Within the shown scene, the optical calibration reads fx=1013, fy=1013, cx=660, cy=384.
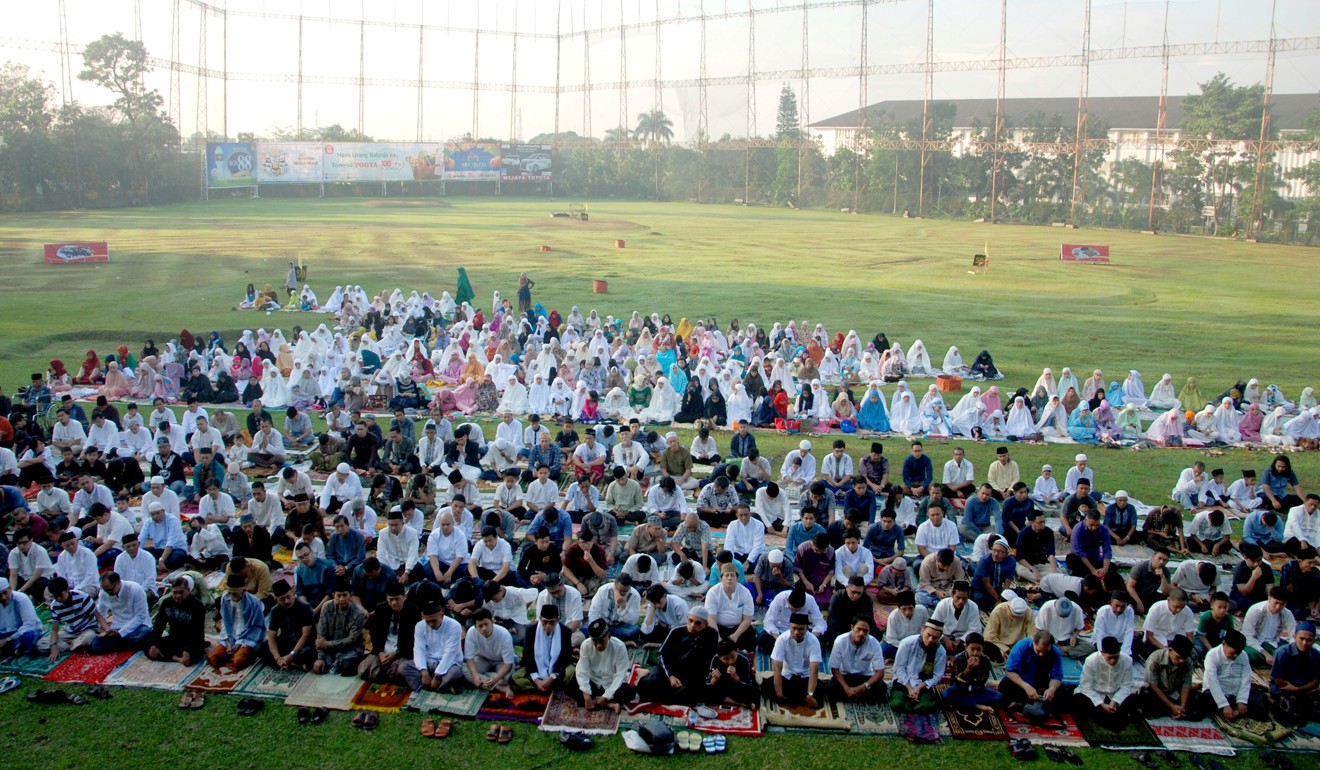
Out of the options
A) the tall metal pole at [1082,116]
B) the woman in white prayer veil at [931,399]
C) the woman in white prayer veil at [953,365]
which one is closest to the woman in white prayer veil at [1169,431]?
the woman in white prayer veil at [931,399]

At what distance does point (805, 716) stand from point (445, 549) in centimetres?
348

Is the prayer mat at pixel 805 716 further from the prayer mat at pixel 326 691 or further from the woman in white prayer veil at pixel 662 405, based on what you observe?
the woman in white prayer veil at pixel 662 405

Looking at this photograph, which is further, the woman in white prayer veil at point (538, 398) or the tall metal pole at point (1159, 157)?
the tall metal pole at point (1159, 157)

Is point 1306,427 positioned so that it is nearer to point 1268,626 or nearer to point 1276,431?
point 1276,431

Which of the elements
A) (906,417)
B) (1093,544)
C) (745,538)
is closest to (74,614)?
(745,538)

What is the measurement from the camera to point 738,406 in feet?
50.0

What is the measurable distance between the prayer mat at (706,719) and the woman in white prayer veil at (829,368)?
38.0 feet

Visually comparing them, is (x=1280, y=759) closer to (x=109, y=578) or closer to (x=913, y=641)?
(x=913, y=641)

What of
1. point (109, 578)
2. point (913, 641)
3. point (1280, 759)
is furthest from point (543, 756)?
point (1280, 759)

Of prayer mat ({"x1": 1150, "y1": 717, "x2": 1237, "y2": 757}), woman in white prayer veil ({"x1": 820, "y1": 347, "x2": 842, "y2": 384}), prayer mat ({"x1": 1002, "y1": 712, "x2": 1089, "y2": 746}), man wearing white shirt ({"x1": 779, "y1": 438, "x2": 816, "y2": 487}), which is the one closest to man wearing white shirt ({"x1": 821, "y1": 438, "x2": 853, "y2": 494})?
man wearing white shirt ({"x1": 779, "y1": 438, "x2": 816, "y2": 487})

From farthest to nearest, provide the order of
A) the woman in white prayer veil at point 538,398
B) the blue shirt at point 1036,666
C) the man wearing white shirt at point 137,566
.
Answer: the woman in white prayer veil at point 538,398, the man wearing white shirt at point 137,566, the blue shirt at point 1036,666

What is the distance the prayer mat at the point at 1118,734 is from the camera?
20.9 ft

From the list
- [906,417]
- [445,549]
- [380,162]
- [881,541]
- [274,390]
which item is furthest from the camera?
[380,162]

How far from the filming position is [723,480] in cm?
1034
